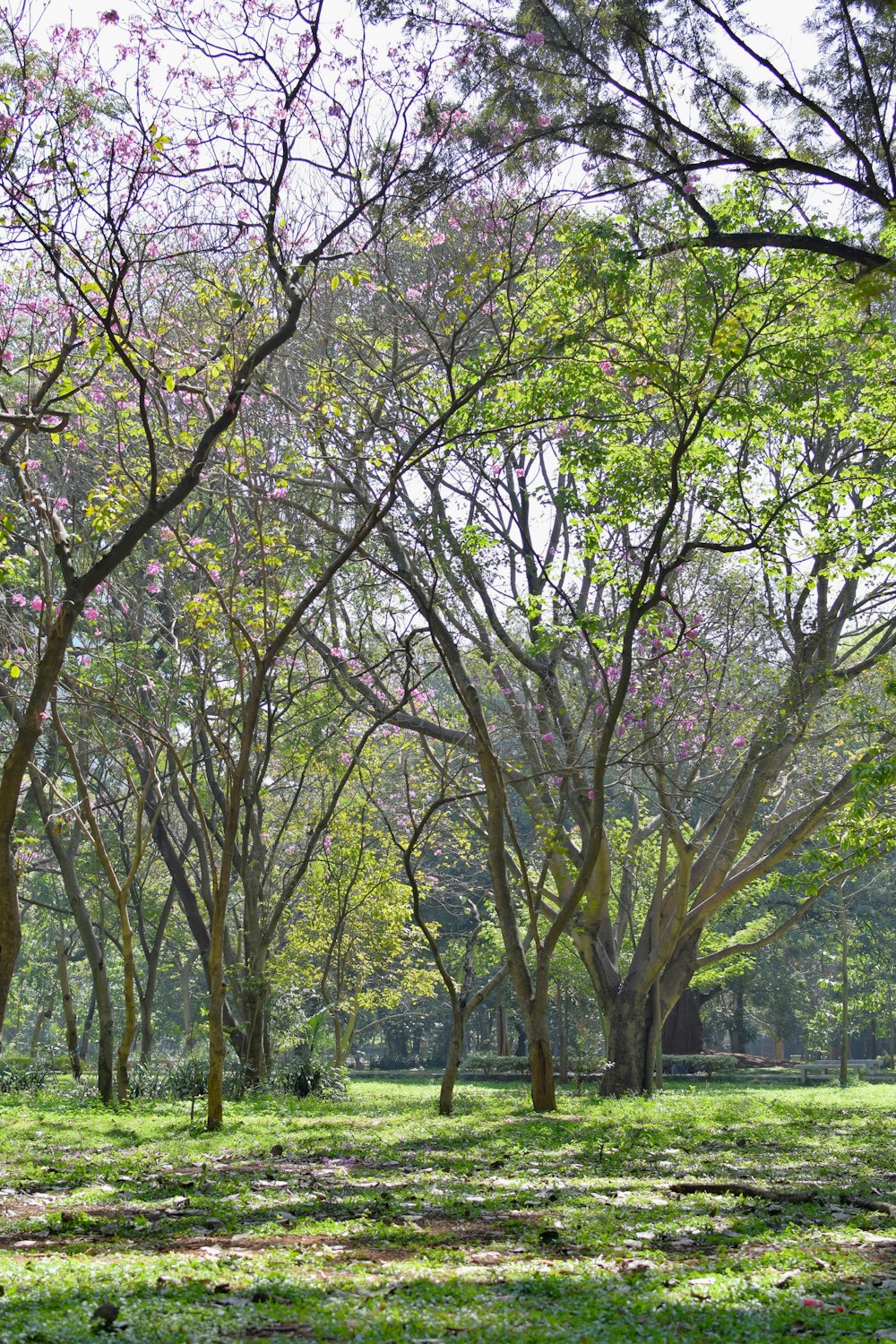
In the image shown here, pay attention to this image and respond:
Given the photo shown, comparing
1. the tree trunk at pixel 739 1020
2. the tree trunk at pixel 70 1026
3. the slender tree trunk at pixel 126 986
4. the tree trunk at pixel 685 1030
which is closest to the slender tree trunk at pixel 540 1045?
the slender tree trunk at pixel 126 986

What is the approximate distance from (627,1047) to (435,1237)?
10951 mm

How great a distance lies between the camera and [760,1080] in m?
29.5

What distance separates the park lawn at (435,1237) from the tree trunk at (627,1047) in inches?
213

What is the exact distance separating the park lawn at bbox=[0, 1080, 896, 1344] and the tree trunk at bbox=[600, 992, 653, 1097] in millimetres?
5410

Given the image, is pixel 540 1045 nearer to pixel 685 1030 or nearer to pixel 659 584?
pixel 659 584

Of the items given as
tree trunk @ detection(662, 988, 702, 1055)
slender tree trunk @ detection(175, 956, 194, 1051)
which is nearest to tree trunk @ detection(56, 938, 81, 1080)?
slender tree trunk @ detection(175, 956, 194, 1051)

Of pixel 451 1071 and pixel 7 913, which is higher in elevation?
pixel 7 913

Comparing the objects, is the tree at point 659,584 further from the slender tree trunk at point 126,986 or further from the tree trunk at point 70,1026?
the tree trunk at point 70,1026

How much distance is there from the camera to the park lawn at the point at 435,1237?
321 cm

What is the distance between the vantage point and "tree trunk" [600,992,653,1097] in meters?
15.0

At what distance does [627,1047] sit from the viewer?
15.1 m

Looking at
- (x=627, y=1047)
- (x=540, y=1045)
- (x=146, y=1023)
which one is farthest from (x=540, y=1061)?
(x=146, y=1023)

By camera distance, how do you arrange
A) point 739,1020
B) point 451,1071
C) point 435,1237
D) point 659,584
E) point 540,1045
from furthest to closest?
1. point 739,1020
2. point 451,1071
3. point 540,1045
4. point 659,584
5. point 435,1237

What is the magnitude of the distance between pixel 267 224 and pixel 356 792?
40.9 feet
